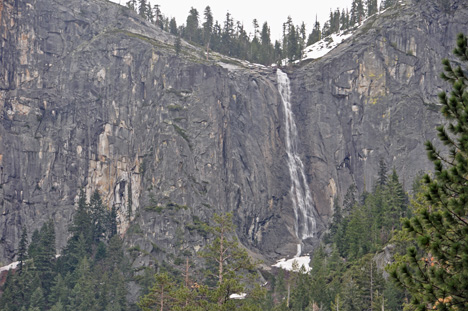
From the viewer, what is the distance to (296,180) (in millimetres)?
120062

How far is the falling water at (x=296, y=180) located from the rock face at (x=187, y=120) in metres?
1.42

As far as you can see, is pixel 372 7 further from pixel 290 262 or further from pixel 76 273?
pixel 76 273

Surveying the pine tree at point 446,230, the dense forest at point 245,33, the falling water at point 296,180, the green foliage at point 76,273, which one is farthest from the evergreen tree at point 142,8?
the pine tree at point 446,230

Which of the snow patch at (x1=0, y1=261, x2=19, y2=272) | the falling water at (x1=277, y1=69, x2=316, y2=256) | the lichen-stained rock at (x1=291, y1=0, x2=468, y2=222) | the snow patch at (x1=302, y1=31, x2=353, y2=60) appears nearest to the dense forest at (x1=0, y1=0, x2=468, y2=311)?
the snow patch at (x1=302, y1=31, x2=353, y2=60)

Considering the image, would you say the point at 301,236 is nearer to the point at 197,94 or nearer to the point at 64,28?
the point at 197,94

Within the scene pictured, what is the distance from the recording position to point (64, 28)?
12381 centimetres

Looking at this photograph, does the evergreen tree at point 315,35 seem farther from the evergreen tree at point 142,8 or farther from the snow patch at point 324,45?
the evergreen tree at point 142,8

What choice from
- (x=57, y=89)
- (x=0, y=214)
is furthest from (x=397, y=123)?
(x=0, y=214)

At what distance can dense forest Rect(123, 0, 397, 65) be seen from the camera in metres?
149

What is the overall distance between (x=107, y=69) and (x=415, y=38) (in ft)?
207

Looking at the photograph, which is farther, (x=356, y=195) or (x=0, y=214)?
(x=356, y=195)

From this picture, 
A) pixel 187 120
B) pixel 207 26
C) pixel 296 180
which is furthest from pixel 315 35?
pixel 187 120

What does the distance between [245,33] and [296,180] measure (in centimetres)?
5857

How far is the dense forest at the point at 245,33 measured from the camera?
148625 millimetres
